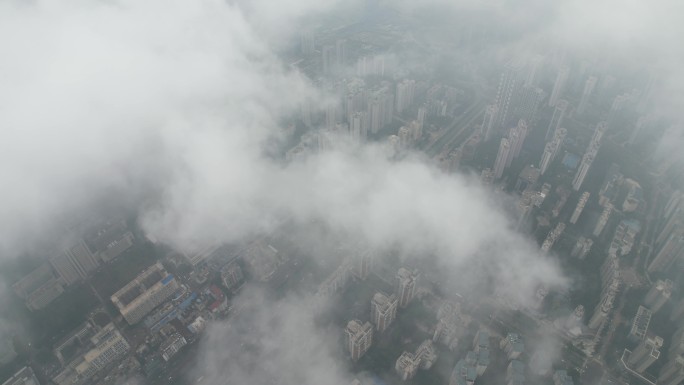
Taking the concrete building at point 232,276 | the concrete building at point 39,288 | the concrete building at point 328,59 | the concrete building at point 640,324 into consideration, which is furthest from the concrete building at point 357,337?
the concrete building at point 328,59

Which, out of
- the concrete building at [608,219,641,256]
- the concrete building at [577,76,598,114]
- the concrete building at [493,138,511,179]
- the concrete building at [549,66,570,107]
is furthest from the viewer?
the concrete building at [549,66,570,107]

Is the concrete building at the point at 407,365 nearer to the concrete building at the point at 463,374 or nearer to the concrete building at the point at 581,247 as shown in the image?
the concrete building at the point at 463,374

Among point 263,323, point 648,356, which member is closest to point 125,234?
point 263,323

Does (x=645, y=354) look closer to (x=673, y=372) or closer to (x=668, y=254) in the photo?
(x=673, y=372)

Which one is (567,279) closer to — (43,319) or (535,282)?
(535,282)

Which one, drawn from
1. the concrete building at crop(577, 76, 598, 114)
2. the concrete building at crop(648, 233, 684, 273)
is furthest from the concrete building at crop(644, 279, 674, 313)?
the concrete building at crop(577, 76, 598, 114)

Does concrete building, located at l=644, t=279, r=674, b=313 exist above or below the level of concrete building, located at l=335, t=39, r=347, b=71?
below

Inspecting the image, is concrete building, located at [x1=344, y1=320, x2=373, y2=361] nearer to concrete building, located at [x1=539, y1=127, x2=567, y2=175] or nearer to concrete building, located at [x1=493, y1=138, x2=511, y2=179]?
concrete building, located at [x1=493, y1=138, x2=511, y2=179]
